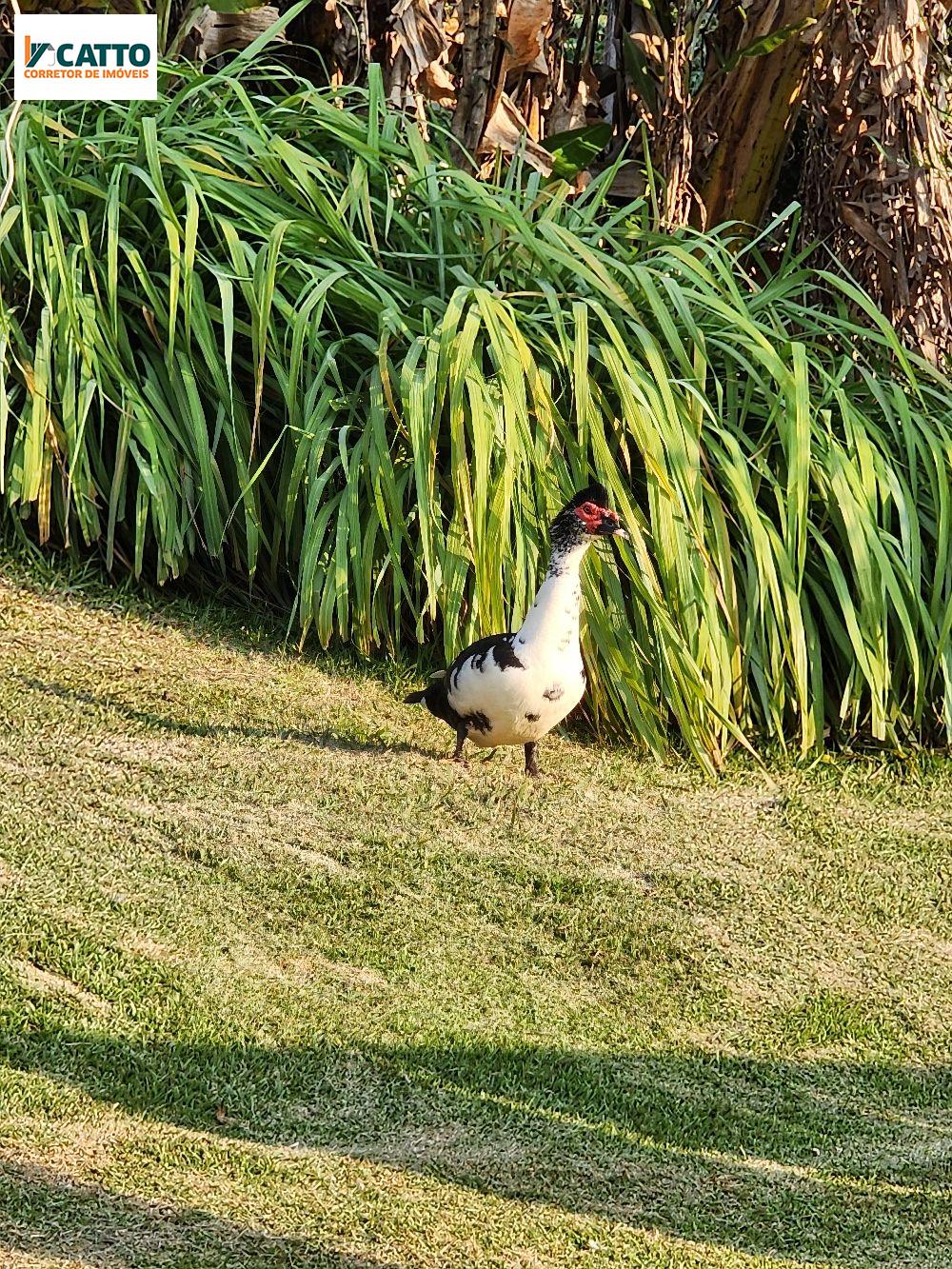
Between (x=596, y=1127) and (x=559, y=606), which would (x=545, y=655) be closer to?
(x=559, y=606)

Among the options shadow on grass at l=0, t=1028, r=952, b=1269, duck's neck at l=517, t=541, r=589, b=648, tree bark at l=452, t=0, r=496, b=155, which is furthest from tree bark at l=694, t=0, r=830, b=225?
shadow on grass at l=0, t=1028, r=952, b=1269

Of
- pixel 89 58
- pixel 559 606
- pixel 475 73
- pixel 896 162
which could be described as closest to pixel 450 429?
pixel 559 606

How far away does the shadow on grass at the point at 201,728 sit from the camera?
434 centimetres

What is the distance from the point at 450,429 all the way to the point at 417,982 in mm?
1776

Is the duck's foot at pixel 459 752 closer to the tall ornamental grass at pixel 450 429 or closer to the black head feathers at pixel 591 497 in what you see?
the tall ornamental grass at pixel 450 429

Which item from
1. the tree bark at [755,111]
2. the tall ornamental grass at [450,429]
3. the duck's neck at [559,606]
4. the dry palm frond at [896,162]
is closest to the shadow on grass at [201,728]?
the tall ornamental grass at [450,429]

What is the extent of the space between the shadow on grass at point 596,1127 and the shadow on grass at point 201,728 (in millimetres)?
1227

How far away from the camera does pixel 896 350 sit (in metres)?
5.26

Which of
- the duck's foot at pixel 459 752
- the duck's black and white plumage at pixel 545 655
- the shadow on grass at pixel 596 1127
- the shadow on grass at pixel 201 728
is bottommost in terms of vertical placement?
the shadow on grass at pixel 596 1127

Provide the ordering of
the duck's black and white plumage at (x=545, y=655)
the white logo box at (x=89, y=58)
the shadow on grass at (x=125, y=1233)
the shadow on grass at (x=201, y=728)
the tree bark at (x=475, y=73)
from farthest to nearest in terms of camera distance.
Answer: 1. the tree bark at (x=475, y=73)
2. the white logo box at (x=89, y=58)
3. the shadow on grass at (x=201, y=728)
4. the duck's black and white plumage at (x=545, y=655)
5. the shadow on grass at (x=125, y=1233)

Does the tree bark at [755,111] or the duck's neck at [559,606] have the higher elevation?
the tree bark at [755,111]

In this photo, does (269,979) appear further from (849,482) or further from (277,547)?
(849,482)

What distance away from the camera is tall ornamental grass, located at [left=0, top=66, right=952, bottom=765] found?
4664mm

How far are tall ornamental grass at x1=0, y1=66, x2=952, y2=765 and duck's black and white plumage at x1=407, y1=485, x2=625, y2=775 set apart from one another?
1.55ft
